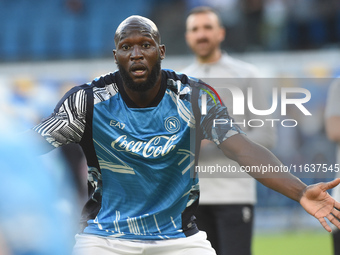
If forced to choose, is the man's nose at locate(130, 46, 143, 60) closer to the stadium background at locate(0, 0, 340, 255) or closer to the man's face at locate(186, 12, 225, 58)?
the man's face at locate(186, 12, 225, 58)

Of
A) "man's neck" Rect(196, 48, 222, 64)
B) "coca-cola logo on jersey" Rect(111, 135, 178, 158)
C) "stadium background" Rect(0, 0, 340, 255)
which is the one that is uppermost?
"man's neck" Rect(196, 48, 222, 64)

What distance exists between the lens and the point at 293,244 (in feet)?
37.7

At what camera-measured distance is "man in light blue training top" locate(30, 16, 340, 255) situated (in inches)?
150

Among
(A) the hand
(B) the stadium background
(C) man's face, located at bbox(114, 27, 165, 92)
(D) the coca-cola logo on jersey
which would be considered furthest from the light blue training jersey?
(B) the stadium background

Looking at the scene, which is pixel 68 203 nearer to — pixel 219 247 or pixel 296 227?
pixel 219 247

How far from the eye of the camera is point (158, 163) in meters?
3.82

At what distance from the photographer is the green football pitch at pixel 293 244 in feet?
33.9

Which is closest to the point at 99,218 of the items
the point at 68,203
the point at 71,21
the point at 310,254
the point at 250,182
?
the point at 68,203

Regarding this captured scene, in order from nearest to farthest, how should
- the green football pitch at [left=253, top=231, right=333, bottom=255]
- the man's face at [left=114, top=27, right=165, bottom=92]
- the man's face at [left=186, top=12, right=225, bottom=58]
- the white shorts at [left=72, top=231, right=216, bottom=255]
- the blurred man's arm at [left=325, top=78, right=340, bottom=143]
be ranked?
the white shorts at [left=72, top=231, right=216, bottom=255] < the man's face at [left=114, top=27, right=165, bottom=92] < the blurred man's arm at [left=325, top=78, right=340, bottom=143] < the man's face at [left=186, top=12, right=225, bottom=58] < the green football pitch at [left=253, top=231, right=333, bottom=255]

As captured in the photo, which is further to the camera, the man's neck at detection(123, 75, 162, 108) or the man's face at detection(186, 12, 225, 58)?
the man's face at detection(186, 12, 225, 58)

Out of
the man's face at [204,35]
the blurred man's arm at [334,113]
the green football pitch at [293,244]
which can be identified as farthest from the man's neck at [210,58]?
the green football pitch at [293,244]

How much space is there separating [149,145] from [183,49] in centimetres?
1199

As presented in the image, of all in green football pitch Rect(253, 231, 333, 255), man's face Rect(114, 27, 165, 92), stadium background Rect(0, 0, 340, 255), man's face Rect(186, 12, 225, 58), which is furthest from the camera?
stadium background Rect(0, 0, 340, 255)

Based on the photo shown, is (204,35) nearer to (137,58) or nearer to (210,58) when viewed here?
(210,58)
